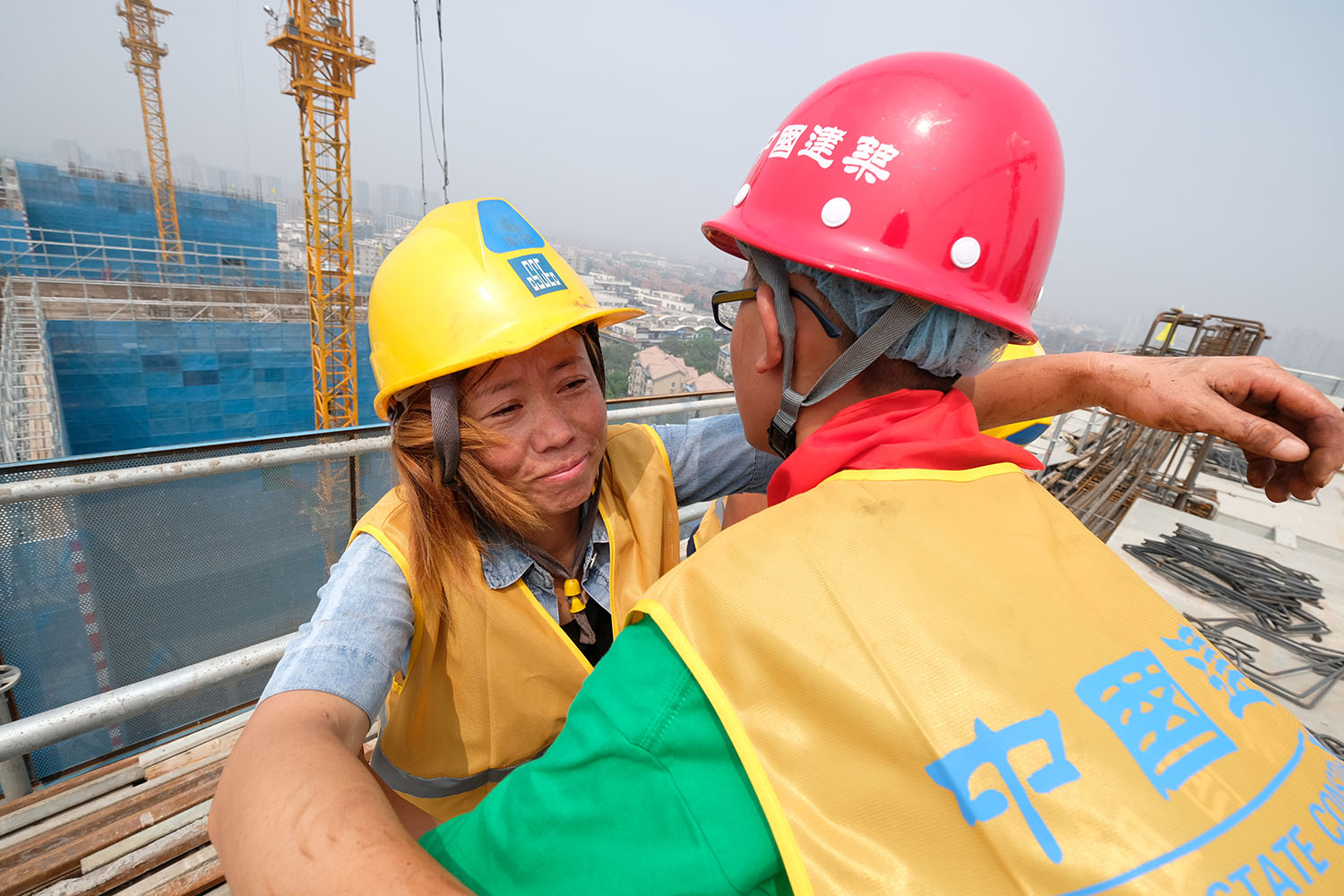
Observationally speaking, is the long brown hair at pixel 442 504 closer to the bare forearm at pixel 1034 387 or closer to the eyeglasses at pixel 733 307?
the eyeglasses at pixel 733 307

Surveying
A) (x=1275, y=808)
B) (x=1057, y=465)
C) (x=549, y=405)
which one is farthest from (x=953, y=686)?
(x=1057, y=465)

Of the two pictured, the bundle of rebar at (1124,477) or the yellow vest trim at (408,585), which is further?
the bundle of rebar at (1124,477)

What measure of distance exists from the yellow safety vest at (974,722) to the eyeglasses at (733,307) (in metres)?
0.65

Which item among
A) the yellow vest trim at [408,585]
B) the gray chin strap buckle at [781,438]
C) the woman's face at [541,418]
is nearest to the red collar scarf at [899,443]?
the gray chin strap buckle at [781,438]

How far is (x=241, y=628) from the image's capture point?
3.41 m

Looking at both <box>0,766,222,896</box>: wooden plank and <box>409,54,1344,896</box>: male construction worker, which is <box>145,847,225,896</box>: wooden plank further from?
<box>409,54,1344,896</box>: male construction worker

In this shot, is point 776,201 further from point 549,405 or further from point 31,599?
point 31,599

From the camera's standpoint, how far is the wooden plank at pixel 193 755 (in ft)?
8.38

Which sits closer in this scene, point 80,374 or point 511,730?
point 511,730

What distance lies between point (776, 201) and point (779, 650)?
127 centimetres

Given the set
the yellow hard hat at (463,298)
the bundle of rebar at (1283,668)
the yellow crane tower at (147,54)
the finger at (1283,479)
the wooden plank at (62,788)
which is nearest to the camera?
the finger at (1283,479)

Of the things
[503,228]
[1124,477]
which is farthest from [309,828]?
[1124,477]

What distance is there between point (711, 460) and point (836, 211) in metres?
1.08

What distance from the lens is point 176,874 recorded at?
2039mm
